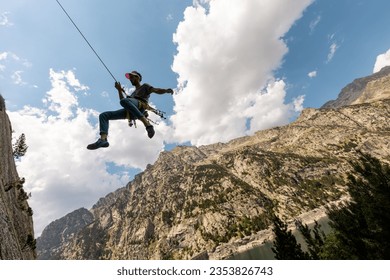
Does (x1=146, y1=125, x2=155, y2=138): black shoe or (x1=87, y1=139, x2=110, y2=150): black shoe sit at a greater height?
(x1=146, y1=125, x2=155, y2=138): black shoe

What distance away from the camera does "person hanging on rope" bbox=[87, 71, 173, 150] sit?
10133mm

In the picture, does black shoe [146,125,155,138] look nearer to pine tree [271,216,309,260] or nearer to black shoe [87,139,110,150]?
black shoe [87,139,110,150]

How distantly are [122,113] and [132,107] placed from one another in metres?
0.73

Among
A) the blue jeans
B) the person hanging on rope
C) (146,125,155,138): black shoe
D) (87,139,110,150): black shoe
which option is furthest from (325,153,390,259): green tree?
(87,139,110,150): black shoe

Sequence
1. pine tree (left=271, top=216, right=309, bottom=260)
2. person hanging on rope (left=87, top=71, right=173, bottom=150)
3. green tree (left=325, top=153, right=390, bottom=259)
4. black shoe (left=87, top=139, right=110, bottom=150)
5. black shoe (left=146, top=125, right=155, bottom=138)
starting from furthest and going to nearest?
pine tree (left=271, top=216, right=309, bottom=260), green tree (left=325, top=153, right=390, bottom=259), black shoe (left=146, top=125, right=155, bottom=138), person hanging on rope (left=87, top=71, right=173, bottom=150), black shoe (left=87, top=139, right=110, bottom=150)

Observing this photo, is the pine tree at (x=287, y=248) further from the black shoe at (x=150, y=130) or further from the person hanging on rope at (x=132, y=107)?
the person hanging on rope at (x=132, y=107)

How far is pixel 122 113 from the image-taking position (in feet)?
35.0

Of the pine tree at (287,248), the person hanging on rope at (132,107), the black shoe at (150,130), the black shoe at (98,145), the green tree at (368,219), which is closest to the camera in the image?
the black shoe at (98,145)

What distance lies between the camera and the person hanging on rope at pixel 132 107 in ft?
33.2

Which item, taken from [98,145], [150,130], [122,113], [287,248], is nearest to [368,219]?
[287,248]

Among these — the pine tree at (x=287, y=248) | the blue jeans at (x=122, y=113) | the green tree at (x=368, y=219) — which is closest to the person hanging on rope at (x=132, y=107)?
the blue jeans at (x=122, y=113)

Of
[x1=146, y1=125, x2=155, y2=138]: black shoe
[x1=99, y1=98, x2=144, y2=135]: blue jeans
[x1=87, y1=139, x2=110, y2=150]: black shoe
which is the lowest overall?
[x1=87, y1=139, x2=110, y2=150]: black shoe

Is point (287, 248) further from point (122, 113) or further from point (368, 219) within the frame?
point (122, 113)
